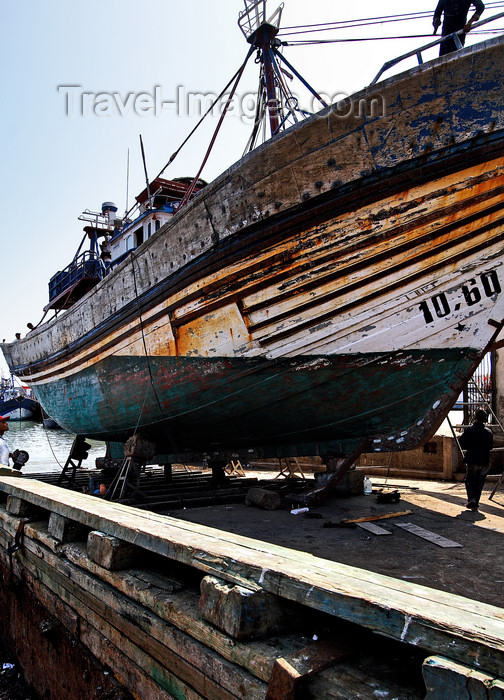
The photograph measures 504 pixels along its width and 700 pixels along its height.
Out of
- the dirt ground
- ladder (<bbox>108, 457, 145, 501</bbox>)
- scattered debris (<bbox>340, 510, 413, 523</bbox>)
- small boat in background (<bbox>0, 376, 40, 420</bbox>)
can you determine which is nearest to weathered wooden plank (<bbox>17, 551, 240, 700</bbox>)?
the dirt ground

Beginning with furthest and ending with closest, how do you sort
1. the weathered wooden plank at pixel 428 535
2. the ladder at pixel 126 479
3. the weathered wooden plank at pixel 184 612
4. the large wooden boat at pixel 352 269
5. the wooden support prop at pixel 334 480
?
the ladder at pixel 126 479, the wooden support prop at pixel 334 480, the large wooden boat at pixel 352 269, the weathered wooden plank at pixel 428 535, the weathered wooden plank at pixel 184 612

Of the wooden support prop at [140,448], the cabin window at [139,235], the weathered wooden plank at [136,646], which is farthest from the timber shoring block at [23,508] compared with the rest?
the cabin window at [139,235]

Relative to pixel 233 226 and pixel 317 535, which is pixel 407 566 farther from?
pixel 233 226

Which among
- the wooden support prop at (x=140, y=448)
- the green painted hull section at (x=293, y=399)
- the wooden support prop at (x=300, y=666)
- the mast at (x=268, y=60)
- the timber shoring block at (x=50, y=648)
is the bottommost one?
the timber shoring block at (x=50, y=648)

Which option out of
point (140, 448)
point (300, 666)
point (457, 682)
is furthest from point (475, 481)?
point (457, 682)

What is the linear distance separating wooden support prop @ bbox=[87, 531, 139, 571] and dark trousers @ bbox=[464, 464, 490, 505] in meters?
3.98

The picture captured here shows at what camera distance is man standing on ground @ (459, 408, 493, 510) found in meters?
5.19

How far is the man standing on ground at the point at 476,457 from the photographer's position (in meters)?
5.19

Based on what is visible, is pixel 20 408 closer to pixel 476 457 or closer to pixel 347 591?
pixel 476 457

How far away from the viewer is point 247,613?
1.73m

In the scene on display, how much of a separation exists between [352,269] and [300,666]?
11.7 ft

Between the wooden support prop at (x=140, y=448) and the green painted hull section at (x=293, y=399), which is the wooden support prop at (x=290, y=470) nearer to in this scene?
the green painted hull section at (x=293, y=399)

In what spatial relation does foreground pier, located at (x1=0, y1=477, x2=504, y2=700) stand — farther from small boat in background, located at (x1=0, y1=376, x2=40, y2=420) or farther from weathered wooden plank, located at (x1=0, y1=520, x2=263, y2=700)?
small boat in background, located at (x1=0, y1=376, x2=40, y2=420)

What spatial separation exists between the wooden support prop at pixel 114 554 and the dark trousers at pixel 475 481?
13.1 feet
